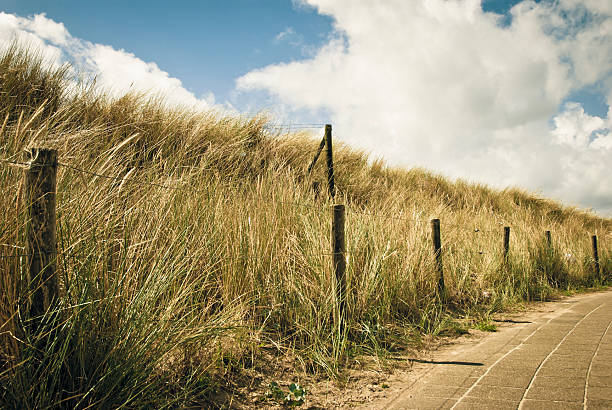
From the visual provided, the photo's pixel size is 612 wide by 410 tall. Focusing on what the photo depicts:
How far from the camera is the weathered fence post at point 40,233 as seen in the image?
200 cm

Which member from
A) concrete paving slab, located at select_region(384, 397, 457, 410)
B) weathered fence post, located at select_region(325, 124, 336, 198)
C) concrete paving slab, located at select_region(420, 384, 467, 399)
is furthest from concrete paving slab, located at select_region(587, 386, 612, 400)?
weathered fence post, located at select_region(325, 124, 336, 198)

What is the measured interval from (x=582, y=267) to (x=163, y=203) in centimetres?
1072

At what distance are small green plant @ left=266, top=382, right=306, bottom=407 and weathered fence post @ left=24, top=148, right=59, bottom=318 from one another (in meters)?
1.58

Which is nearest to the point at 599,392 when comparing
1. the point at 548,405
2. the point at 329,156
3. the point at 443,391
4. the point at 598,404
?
the point at 598,404

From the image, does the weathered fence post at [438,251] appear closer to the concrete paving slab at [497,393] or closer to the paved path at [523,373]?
the paved path at [523,373]

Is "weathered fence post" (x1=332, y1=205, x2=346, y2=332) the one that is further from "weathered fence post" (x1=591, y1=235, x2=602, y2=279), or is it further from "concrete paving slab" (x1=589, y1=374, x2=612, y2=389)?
"weathered fence post" (x1=591, y1=235, x2=602, y2=279)

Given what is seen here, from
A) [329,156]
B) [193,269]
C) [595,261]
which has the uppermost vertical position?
[329,156]

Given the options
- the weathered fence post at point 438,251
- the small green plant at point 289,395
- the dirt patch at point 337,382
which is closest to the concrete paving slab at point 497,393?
the dirt patch at point 337,382

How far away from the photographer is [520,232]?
9133 millimetres

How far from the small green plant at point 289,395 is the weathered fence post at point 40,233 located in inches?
62.3

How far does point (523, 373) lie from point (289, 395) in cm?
194

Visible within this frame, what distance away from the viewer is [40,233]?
202cm

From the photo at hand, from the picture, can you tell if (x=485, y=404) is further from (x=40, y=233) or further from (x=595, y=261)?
(x=595, y=261)

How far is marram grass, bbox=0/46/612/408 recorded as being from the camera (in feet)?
6.87
